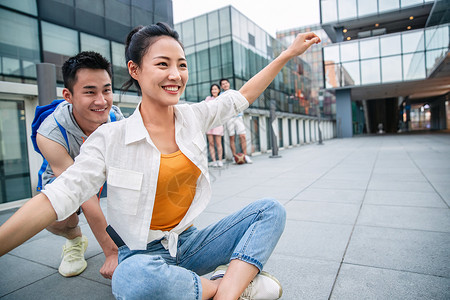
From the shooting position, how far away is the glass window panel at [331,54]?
71.2 ft

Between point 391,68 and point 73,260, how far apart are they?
23371 millimetres

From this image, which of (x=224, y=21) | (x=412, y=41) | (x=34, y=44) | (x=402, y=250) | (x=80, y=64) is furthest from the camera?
(x=412, y=41)

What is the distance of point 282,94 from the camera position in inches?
705

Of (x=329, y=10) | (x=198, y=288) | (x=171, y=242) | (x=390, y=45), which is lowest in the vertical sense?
(x=198, y=288)

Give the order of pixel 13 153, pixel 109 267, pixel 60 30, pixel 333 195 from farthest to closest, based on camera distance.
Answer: pixel 60 30, pixel 13 153, pixel 333 195, pixel 109 267

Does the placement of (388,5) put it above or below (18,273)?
above

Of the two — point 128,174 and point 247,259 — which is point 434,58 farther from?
point 128,174

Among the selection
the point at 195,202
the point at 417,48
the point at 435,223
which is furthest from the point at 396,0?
the point at 195,202

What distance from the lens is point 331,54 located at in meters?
21.8

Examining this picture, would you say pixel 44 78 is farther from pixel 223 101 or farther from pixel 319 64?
pixel 319 64

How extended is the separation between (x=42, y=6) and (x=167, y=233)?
7786mm

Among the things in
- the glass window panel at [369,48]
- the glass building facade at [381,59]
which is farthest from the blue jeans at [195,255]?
the glass window panel at [369,48]

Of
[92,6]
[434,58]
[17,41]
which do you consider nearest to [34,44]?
[17,41]

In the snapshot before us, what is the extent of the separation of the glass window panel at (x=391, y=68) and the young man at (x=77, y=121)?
22.7 meters
